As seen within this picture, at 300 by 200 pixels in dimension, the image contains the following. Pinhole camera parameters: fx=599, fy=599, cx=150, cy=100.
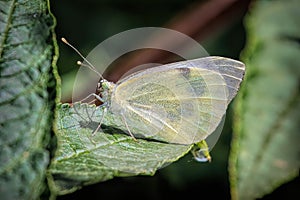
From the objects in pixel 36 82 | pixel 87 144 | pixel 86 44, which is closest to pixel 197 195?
pixel 86 44

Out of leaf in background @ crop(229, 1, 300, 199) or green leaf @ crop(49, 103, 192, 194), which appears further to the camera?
leaf in background @ crop(229, 1, 300, 199)

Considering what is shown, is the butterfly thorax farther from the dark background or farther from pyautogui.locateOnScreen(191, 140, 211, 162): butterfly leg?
pyautogui.locateOnScreen(191, 140, 211, 162): butterfly leg

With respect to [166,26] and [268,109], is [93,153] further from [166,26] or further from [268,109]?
[166,26]

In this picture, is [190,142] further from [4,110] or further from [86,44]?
[86,44]

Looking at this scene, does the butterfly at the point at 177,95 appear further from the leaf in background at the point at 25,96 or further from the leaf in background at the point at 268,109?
the leaf in background at the point at 25,96

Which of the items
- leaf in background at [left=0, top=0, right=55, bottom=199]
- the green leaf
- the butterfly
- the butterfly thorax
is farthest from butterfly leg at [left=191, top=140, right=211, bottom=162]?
leaf in background at [left=0, top=0, right=55, bottom=199]

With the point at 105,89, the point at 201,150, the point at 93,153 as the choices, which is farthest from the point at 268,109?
the point at 93,153
